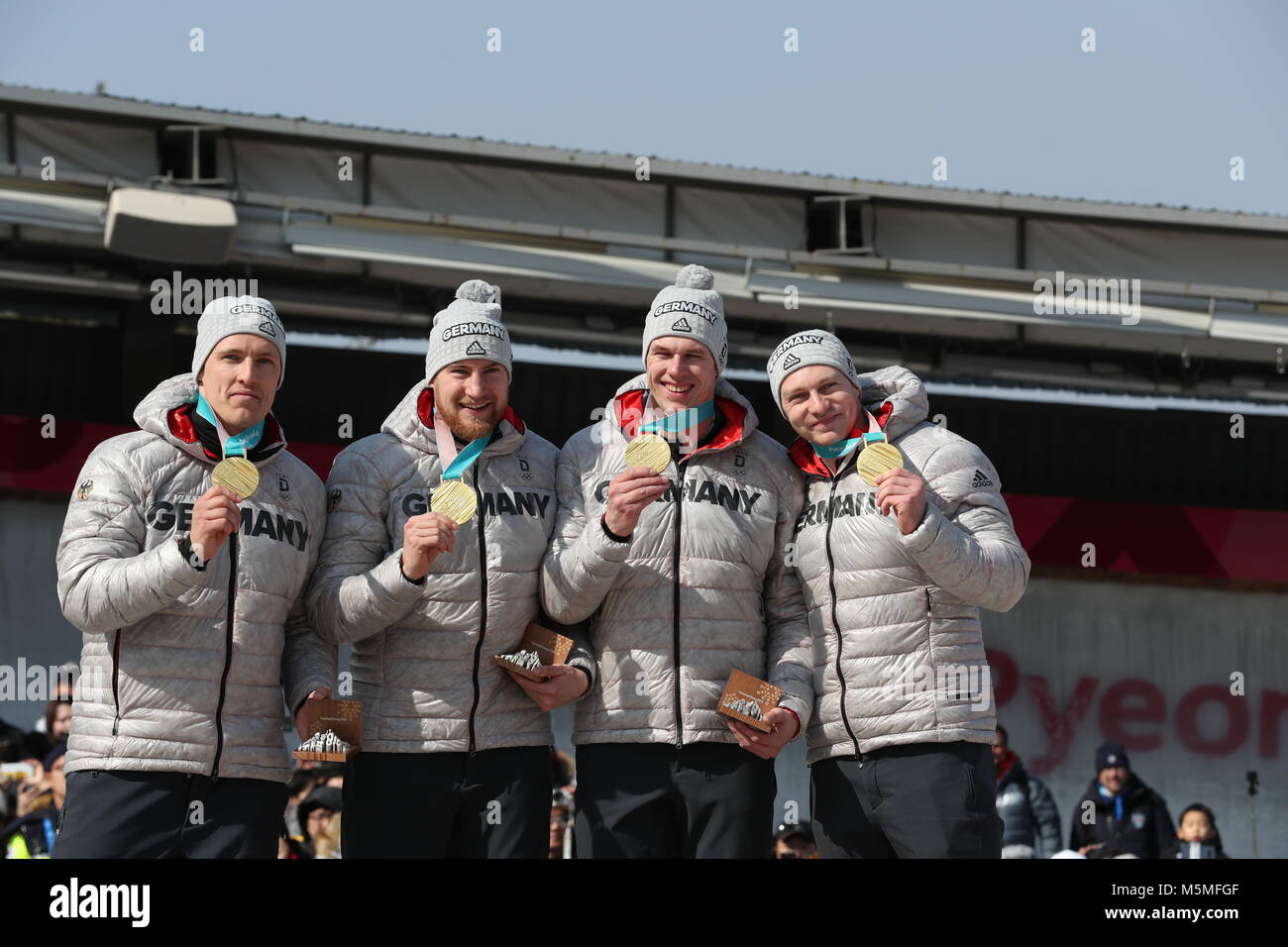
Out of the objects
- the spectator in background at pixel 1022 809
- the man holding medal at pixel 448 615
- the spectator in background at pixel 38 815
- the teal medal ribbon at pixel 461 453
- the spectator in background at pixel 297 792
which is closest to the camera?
the man holding medal at pixel 448 615

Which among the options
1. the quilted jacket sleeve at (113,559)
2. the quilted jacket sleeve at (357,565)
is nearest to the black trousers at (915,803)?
the quilted jacket sleeve at (357,565)

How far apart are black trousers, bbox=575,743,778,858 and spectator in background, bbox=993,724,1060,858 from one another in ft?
17.6

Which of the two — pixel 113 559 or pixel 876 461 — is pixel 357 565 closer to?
pixel 113 559

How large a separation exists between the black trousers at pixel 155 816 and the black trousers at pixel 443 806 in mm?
363

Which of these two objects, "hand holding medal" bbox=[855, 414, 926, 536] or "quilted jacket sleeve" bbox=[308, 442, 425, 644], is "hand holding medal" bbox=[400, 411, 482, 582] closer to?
"quilted jacket sleeve" bbox=[308, 442, 425, 644]

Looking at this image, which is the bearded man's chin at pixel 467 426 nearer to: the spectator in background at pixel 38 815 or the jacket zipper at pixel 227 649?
the jacket zipper at pixel 227 649

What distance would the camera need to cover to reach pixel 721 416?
533cm

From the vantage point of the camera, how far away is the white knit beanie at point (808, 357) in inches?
205

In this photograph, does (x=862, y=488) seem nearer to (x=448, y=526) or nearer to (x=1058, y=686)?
(x=448, y=526)

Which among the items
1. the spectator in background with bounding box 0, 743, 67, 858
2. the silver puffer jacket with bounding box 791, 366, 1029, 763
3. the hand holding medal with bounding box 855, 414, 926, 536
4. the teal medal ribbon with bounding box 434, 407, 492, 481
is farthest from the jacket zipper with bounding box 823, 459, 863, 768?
the spectator in background with bounding box 0, 743, 67, 858

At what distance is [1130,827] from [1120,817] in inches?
3.7
